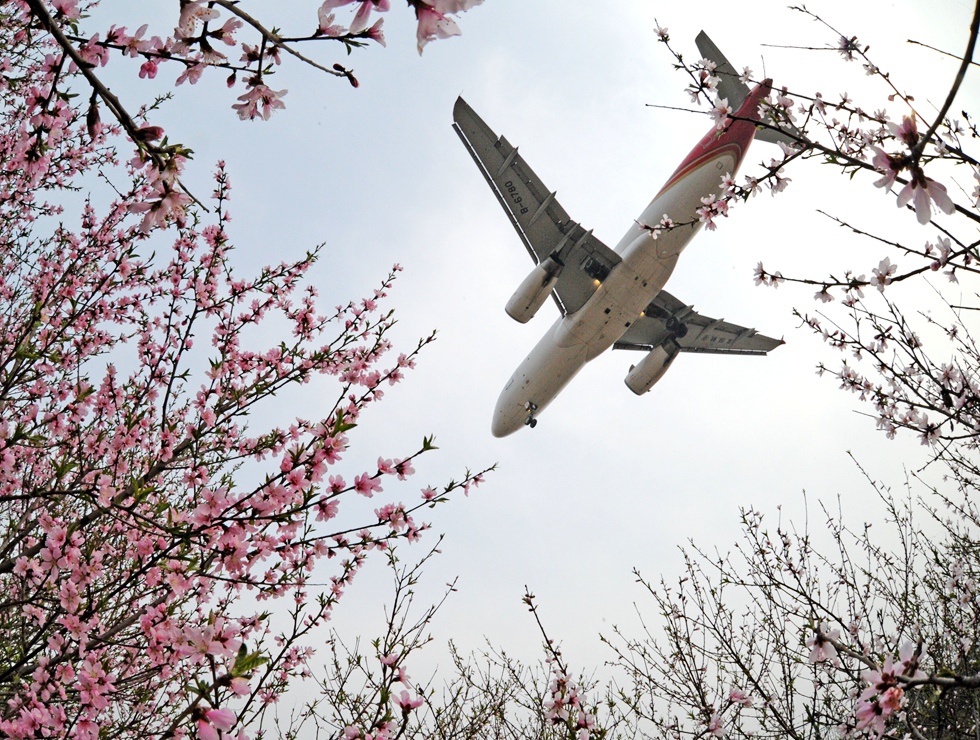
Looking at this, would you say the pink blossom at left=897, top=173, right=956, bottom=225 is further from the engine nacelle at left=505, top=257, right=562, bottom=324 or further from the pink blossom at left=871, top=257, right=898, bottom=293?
the engine nacelle at left=505, top=257, right=562, bottom=324

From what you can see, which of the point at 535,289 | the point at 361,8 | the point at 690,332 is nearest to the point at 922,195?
the point at 361,8

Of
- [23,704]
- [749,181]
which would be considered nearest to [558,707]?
[23,704]

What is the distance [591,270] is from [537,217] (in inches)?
77.8

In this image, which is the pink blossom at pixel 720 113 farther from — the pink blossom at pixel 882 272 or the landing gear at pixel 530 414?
the landing gear at pixel 530 414

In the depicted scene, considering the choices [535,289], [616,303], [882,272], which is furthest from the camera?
[535,289]

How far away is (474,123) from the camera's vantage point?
15781 mm

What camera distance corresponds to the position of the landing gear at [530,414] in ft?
59.3

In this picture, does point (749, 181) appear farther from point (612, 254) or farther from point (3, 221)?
point (612, 254)

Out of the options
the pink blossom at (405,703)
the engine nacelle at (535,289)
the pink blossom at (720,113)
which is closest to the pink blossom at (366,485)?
the pink blossom at (405,703)

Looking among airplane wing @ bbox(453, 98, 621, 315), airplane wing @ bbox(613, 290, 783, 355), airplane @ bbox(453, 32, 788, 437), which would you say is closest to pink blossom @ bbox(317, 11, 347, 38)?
airplane @ bbox(453, 32, 788, 437)

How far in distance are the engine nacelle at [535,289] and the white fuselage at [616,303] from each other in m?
1.11

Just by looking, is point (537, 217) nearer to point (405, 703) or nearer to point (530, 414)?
point (530, 414)

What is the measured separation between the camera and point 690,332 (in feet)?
63.9

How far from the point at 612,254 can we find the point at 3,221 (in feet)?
44.0
